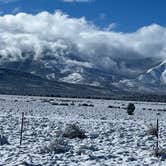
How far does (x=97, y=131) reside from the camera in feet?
80.3

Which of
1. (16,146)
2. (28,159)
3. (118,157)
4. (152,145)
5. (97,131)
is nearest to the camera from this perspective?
(28,159)

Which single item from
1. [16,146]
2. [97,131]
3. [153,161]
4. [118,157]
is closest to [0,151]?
[16,146]

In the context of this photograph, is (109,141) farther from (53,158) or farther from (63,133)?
(53,158)

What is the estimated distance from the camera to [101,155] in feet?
52.4

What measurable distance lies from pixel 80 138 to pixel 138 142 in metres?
2.76

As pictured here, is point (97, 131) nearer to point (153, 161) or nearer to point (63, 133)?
point (63, 133)

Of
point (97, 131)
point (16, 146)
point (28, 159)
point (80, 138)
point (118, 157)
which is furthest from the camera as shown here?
point (97, 131)

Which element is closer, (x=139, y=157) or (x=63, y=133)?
(x=139, y=157)

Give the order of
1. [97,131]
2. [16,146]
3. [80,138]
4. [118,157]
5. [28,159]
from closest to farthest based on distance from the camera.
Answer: [28,159]
[118,157]
[16,146]
[80,138]
[97,131]

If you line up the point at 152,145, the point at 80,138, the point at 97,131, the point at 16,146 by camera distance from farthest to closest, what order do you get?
the point at 97,131 → the point at 80,138 → the point at 152,145 → the point at 16,146

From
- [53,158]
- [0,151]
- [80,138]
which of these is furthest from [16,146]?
[80,138]

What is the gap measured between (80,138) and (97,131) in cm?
367

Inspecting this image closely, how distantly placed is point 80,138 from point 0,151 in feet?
18.3

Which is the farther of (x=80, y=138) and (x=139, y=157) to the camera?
(x=80, y=138)
